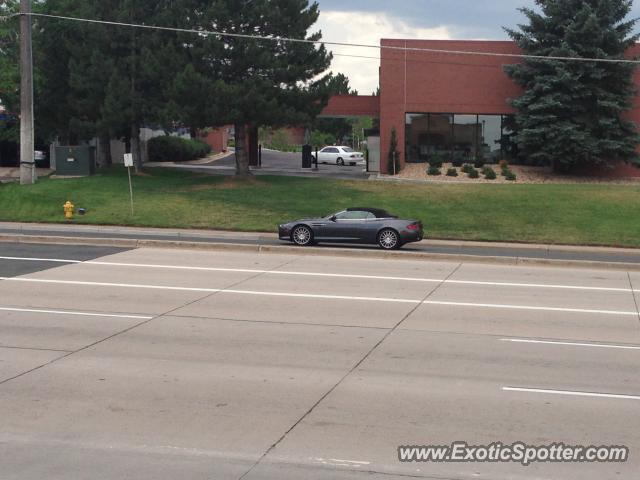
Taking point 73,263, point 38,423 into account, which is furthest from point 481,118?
point 38,423

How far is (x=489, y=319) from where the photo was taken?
1473cm

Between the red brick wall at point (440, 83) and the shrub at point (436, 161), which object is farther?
the red brick wall at point (440, 83)

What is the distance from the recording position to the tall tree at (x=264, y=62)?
37.7 m

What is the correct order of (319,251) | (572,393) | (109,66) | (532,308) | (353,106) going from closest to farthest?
(572,393) < (532,308) < (319,251) < (109,66) < (353,106)

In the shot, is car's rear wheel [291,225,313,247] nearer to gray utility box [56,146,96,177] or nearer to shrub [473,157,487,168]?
gray utility box [56,146,96,177]

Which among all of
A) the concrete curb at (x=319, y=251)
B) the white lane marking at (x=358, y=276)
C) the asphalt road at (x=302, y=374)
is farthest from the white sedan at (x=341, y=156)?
the asphalt road at (x=302, y=374)

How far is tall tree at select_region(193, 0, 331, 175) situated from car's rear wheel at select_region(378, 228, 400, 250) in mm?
13710

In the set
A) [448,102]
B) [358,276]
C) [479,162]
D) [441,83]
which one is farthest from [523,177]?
[358,276]

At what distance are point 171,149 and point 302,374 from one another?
53.9 m

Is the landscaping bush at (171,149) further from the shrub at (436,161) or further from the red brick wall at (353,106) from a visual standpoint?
the shrub at (436,161)

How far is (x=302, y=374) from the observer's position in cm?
1068

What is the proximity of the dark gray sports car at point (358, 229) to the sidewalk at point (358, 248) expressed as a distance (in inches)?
13.4

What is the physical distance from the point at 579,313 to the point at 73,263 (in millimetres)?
12457

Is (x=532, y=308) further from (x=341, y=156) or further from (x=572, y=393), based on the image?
(x=341, y=156)
